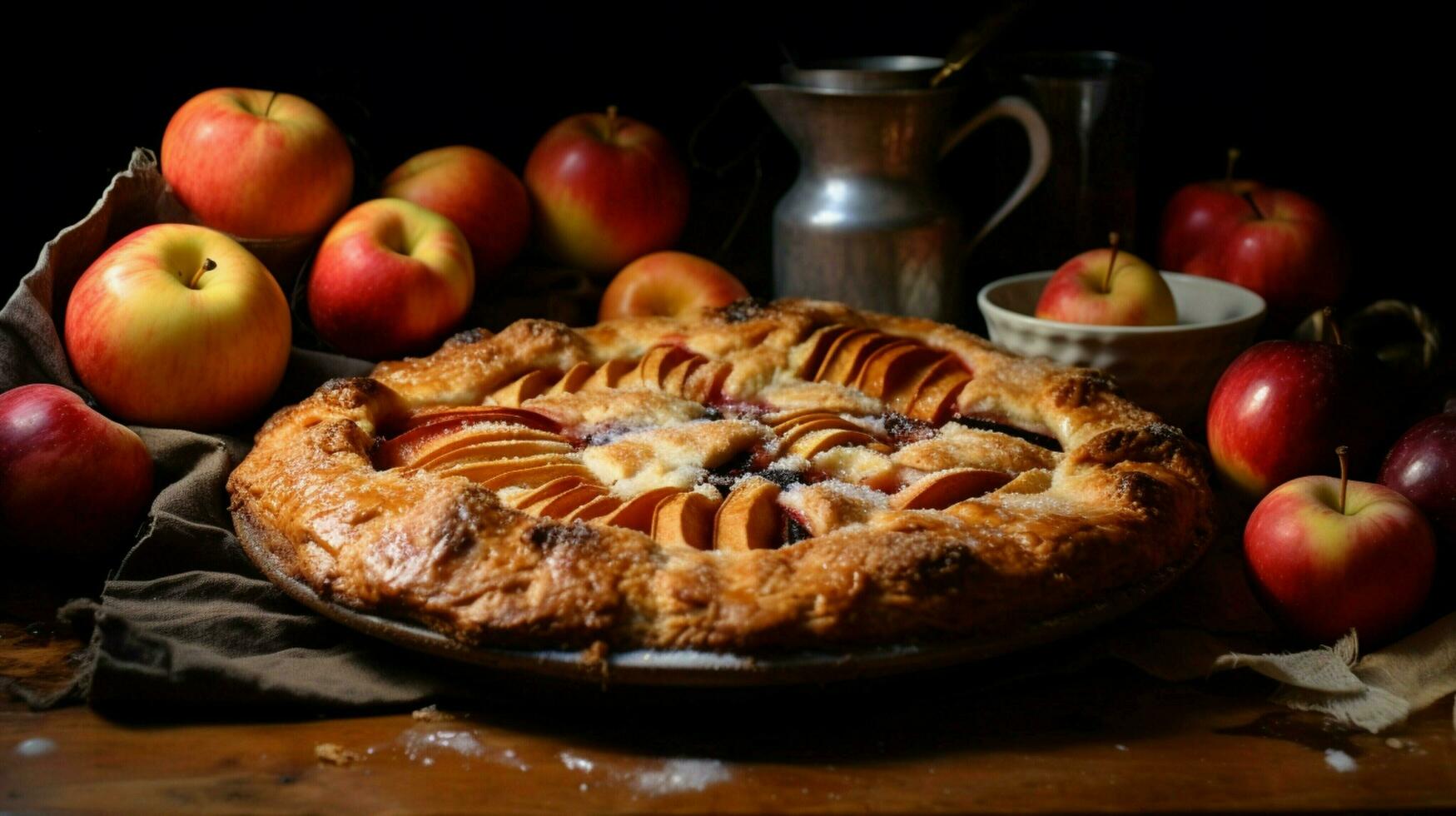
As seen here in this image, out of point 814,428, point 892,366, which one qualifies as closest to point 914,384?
point 892,366

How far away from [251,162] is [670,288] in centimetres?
82

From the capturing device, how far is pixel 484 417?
204 centimetres

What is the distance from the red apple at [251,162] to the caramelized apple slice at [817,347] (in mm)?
927

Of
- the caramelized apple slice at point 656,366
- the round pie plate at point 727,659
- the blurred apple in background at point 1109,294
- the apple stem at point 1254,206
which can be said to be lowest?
the round pie plate at point 727,659

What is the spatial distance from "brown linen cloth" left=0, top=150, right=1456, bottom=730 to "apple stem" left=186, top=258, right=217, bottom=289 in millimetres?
246

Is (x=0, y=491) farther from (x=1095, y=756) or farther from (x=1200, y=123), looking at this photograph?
(x=1200, y=123)

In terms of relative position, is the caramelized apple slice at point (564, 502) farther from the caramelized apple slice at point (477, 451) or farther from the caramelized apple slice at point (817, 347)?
the caramelized apple slice at point (817, 347)

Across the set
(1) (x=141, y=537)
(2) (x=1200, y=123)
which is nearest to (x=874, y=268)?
(2) (x=1200, y=123)

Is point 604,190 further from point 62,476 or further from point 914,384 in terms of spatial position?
point 62,476

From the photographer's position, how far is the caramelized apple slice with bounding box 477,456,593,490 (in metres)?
1.81

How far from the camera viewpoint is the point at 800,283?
2.75 m

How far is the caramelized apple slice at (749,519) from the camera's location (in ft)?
5.41

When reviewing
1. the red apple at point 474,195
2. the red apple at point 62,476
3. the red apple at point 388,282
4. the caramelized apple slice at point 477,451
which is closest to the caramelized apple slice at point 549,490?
the caramelized apple slice at point 477,451

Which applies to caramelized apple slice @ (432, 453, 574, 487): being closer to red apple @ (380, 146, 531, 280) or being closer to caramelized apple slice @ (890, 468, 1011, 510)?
caramelized apple slice @ (890, 468, 1011, 510)
